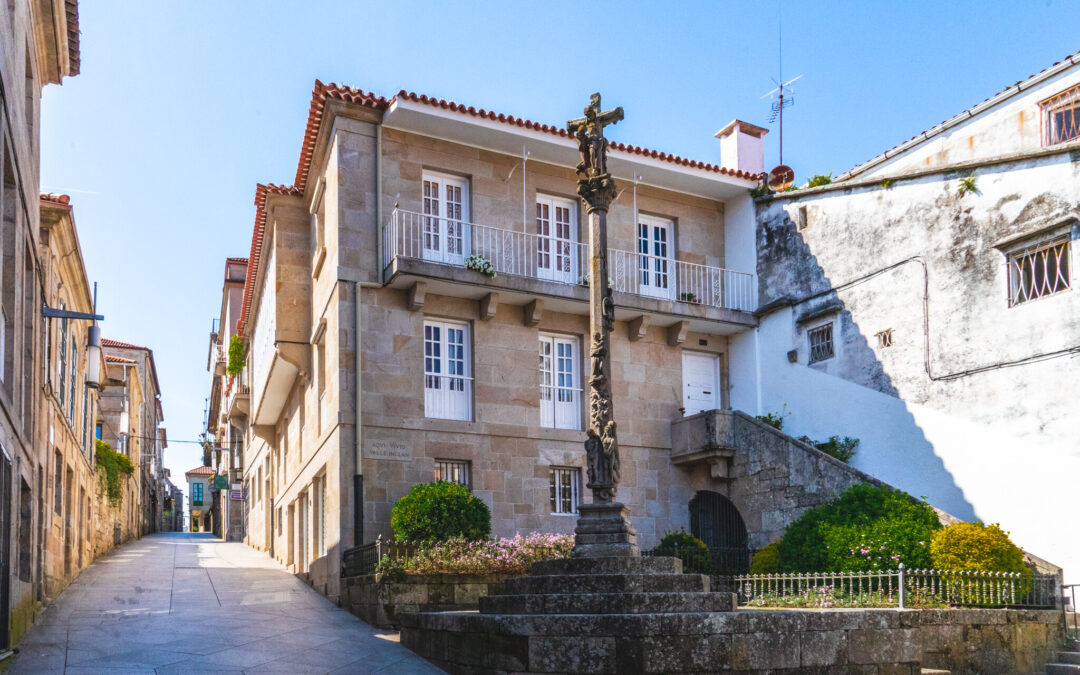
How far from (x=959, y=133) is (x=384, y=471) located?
11.7m

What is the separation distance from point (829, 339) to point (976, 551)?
607 cm

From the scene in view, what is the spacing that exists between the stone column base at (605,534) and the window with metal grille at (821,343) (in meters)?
9.01

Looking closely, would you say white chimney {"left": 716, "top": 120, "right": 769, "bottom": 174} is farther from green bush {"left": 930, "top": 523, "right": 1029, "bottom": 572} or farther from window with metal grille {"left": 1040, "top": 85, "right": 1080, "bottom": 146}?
green bush {"left": 930, "top": 523, "right": 1029, "bottom": 572}

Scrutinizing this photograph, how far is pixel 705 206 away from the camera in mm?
19984

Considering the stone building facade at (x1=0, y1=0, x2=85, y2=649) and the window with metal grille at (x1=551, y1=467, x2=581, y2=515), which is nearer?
the stone building facade at (x1=0, y1=0, x2=85, y2=649)

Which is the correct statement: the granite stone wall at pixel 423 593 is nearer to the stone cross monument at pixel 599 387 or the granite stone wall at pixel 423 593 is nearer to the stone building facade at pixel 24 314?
the stone cross monument at pixel 599 387

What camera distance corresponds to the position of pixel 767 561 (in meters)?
14.7

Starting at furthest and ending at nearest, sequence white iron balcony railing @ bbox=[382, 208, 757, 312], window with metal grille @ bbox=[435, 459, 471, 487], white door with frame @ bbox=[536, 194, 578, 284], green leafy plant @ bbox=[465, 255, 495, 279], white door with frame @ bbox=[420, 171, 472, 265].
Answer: white door with frame @ bbox=[536, 194, 578, 284] → white door with frame @ bbox=[420, 171, 472, 265] → white iron balcony railing @ bbox=[382, 208, 757, 312] → green leafy plant @ bbox=[465, 255, 495, 279] → window with metal grille @ bbox=[435, 459, 471, 487]

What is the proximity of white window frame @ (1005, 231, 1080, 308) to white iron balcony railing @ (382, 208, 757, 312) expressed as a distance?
547 cm

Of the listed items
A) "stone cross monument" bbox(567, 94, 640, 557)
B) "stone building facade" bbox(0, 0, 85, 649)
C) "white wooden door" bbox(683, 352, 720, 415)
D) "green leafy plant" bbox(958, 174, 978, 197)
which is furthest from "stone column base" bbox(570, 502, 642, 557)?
"white wooden door" bbox(683, 352, 720, 415)

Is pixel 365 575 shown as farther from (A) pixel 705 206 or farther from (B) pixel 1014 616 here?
(A) pixel 705 206

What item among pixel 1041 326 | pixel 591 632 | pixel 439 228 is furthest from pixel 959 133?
pixel 591 632

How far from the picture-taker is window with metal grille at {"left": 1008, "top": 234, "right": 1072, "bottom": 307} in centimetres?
1390

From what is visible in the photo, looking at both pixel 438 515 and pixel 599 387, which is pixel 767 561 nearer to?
pixel 438 515
